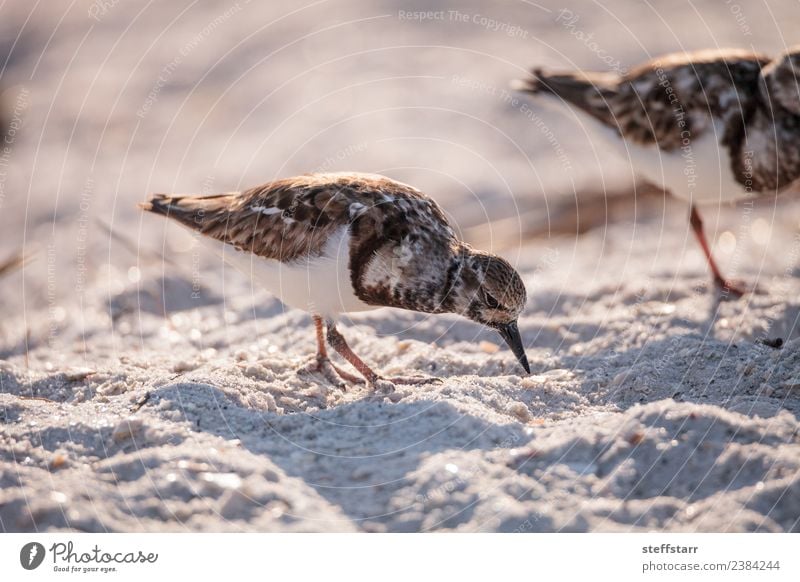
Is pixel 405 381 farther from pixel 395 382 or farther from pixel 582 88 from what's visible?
pixel 582 88

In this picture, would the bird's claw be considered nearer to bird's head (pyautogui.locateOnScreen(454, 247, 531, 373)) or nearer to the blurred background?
bird's head (pyautogui.locateOnScreen(454, 247, 531, 373))

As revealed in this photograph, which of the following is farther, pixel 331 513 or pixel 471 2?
pixel 471 2

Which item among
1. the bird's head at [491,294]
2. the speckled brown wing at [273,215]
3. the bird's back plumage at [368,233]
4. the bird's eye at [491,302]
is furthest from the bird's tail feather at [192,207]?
the bird's eye at [491,302]

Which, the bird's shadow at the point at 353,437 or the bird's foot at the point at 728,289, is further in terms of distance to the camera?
the bird's foot at the point at 728,289

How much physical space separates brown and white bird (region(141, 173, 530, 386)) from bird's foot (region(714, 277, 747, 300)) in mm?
2205

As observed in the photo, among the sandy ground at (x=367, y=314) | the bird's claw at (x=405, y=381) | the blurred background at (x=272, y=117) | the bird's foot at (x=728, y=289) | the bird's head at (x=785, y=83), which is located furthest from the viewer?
the blurred background at (x=272, y=117)

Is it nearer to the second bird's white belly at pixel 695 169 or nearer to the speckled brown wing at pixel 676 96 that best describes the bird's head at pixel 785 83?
the speckled brown wing at pixel 676 96

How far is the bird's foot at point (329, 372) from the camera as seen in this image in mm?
5801

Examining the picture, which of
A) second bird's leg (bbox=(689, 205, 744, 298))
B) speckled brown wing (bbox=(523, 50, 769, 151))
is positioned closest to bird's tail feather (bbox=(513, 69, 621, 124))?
speckled brown wing (bbox=(523, 50, 769, 151))

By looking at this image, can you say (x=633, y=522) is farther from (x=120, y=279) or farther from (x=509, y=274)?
(x=120, y=279)

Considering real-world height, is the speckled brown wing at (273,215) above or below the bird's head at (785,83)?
below

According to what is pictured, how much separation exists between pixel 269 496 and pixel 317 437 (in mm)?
602
